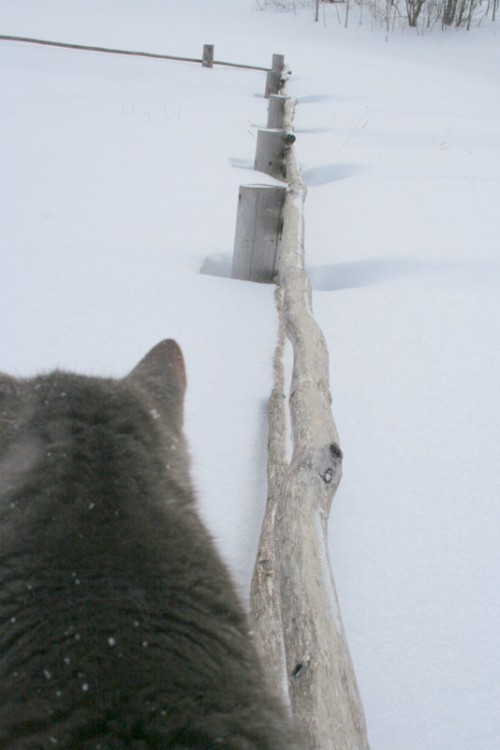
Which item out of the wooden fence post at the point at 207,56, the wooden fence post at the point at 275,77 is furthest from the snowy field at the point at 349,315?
the wooden fence post at the point at 207,56

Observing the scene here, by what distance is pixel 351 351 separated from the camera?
155 inches

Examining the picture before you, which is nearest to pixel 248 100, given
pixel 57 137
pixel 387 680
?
pixel 57 137

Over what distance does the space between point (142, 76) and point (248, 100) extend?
2146mm

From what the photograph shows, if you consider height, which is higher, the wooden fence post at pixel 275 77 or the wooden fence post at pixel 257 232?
the wooden fence post at pixel 275 77

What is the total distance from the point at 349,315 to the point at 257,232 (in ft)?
3.43

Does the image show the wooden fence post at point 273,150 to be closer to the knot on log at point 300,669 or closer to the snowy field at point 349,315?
the snowy field at point 349,315

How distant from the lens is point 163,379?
1.60 m

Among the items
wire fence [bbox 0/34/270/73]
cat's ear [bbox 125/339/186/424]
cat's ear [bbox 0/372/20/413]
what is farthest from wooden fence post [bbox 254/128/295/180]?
wire fence [bbox 0/34/270/73]

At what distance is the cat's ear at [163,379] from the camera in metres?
1.53

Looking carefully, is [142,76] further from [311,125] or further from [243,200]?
[243,200]

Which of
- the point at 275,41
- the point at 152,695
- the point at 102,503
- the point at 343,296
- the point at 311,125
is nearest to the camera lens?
the point at 152,695

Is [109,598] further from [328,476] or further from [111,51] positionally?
[111,51]

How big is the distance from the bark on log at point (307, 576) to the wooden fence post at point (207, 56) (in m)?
12.3

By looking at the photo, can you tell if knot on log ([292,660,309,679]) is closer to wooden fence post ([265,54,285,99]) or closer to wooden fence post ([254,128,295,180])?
wooden fence post ([254,128,295,180])
